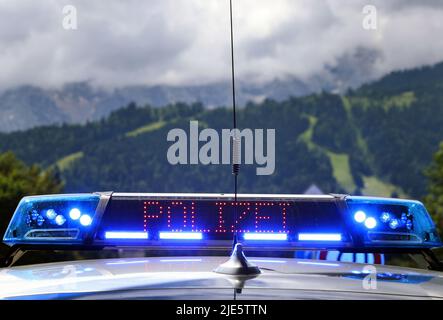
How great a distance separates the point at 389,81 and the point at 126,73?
67.1 metres

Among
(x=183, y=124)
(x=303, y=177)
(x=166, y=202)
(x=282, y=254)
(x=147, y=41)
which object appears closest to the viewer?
(x=282, y=254)

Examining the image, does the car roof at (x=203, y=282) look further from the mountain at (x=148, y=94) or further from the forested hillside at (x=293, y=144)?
the mountain at (x=148, y=94)

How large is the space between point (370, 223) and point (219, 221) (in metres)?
0.57

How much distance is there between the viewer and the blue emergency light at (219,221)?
2805mm

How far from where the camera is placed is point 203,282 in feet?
5.05

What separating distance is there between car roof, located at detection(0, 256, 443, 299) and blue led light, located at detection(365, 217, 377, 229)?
0.91 m

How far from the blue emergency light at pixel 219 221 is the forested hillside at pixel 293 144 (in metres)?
110

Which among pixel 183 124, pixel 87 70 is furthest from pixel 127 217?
pixel 87 70

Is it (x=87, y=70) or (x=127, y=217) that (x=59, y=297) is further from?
(x=87, y=70)

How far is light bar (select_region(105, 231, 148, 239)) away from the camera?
9.41 ft

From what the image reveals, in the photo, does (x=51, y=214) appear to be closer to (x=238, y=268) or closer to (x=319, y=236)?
(x=319, y=236)

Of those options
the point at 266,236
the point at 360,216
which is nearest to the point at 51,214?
the point at 266,236

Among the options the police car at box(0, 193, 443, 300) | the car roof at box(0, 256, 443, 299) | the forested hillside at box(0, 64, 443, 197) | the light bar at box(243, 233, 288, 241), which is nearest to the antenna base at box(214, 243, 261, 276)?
the car roof at box(0, 256, 443, 299)

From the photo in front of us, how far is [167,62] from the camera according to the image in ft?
632
